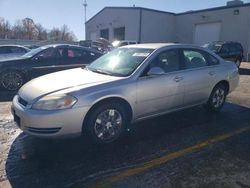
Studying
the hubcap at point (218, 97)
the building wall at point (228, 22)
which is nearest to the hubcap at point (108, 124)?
the hubcap at point (218, 97)

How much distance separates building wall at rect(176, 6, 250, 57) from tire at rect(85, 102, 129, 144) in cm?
2441

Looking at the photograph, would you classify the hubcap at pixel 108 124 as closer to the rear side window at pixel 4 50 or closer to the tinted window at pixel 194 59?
the tinted window at pixel 194 59

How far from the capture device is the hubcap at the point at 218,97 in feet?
19.8

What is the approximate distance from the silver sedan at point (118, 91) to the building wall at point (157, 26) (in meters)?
25.6

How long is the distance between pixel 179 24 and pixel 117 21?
7.72 metres

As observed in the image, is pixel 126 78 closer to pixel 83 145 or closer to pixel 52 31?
pixel 83 145

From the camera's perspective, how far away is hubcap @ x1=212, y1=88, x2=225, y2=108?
19.8 ft

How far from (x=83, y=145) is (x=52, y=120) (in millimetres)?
751

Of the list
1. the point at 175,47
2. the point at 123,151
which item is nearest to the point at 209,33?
the point at 175,47

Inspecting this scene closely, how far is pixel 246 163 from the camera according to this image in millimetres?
3725

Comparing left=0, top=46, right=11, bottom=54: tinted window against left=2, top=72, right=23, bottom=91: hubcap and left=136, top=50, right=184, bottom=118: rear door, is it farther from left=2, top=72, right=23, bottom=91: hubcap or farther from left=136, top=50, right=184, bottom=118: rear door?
left=136, top=50, right=184, bottom=118: rear door

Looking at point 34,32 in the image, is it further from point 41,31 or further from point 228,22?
point 228,22

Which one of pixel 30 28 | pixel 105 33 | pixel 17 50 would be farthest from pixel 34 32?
pixel 17 50

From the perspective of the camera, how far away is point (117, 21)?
3388cm
